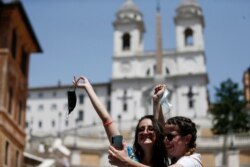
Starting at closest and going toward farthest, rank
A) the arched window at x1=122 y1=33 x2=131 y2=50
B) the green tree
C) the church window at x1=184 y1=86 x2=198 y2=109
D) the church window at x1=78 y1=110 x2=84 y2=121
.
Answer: the green tree, the church window at x1=184 y1=86 x2=198 y2=109, the arched window at x1=122 y1=33 x2=131 y2=50, the church window at x1=78 y1=110 x2=84 y2=121

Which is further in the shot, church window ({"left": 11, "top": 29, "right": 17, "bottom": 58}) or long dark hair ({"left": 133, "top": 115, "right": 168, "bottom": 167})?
church window ({"left": 11, "top": 29, "right": 17, "bottom": 58})

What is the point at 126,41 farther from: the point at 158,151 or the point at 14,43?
the point at 158,151

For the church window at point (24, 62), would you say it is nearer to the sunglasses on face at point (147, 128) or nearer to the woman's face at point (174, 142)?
Result: the sunglasses on face at point (147, 128)

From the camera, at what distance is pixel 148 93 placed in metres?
84.7

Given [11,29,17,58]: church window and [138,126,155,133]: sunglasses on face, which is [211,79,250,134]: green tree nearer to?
[11,29,17,58]: church window

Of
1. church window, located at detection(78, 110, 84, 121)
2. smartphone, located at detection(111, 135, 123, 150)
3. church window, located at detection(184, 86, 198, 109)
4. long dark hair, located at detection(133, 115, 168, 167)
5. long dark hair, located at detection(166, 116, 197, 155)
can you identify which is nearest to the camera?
smartphone, located at detection(111, 135, 123, 150)

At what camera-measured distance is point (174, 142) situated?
432cm

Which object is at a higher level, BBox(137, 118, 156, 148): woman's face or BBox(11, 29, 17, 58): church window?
BBox(11, 29, 17, 58): church window

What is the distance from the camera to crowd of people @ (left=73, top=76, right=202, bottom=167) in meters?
4.03

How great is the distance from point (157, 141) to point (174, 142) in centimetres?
34

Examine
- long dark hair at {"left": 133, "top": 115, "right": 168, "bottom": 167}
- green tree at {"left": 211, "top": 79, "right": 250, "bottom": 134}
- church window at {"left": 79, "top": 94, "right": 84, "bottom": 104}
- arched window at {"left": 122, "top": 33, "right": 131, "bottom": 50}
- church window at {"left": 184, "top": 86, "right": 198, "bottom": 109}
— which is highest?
arched window at {"left": 122, "top": 33, "right": 131, "bottom": 50}

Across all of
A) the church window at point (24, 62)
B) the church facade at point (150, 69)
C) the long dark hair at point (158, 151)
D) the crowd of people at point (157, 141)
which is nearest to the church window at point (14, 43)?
the church window at point (24, 62)

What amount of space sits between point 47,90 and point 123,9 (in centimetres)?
2415

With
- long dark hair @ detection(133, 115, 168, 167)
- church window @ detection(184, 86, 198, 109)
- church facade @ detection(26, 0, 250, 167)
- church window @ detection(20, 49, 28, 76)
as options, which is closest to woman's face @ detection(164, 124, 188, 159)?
long dark hair @ detection(133, 115, 168, 167)
